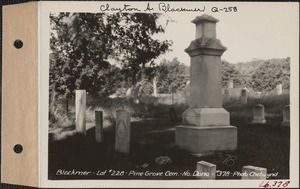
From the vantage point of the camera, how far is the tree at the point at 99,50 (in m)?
6.46

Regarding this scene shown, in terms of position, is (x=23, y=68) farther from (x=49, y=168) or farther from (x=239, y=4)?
(x=239, y=4)

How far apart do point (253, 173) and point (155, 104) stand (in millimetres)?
1693

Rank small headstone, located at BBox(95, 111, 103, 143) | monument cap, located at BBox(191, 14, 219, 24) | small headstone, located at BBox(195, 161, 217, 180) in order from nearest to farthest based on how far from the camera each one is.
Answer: small headstone, located at BBox(195, 161, 217, 180), monument cap, located at BBox(191, 14, 219, 24), small headstone, located at BBox(95, 111, 103, 143)

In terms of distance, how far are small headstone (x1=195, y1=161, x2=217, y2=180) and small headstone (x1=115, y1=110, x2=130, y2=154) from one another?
41.3 inches

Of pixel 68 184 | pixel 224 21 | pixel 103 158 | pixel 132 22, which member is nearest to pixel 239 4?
pixel 224 21

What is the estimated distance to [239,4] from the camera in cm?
641

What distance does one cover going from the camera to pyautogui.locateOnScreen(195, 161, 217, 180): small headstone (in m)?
6.17

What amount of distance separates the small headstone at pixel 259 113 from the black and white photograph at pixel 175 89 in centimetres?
2

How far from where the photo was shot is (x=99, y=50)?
6.55 meters

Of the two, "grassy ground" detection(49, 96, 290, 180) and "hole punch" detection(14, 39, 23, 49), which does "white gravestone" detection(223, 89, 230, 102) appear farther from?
"hole punch" detection(14, 39, 23, 49)

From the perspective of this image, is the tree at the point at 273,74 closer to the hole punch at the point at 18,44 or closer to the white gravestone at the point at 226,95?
the white gravestone at the point at 226,95

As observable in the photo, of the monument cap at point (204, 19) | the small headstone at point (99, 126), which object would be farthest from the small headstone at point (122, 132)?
the monument cap at point (204, 19)

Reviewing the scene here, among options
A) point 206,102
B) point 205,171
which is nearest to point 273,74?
point 206,102

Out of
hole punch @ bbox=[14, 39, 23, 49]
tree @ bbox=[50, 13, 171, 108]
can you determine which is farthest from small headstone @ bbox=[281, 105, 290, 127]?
hole punch @ bbox=[14, 39, 23, 49]
